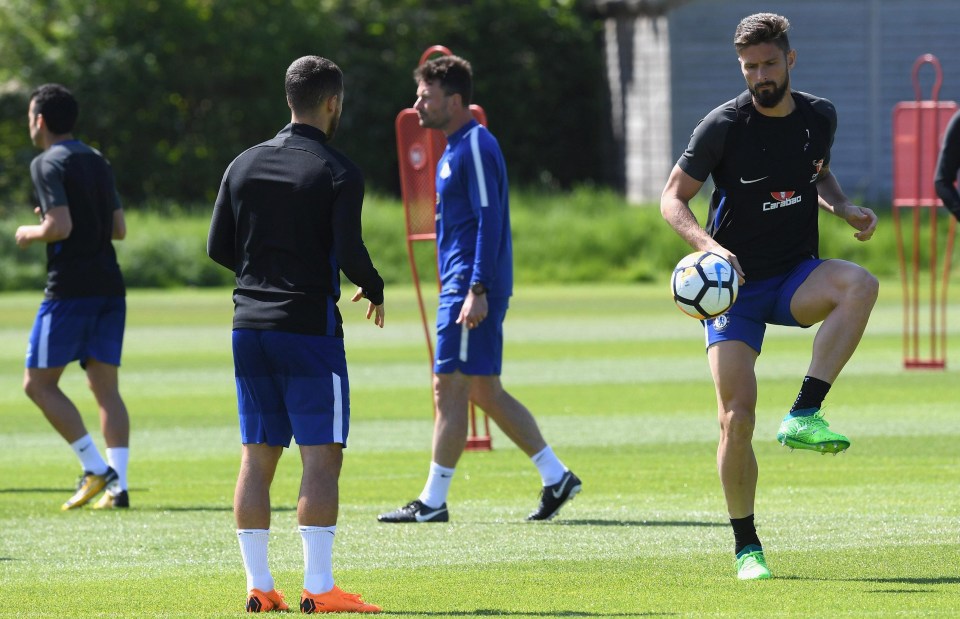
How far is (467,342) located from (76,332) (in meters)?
2.32

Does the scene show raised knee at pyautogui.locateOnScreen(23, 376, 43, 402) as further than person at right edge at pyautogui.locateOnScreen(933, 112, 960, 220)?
Yes

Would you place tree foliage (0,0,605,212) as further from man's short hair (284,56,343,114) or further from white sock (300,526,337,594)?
white sock (300,526,337,594)

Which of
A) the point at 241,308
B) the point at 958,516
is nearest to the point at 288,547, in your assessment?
the point at 241,308

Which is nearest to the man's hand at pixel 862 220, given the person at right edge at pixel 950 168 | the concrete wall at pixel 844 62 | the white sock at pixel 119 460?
the person at right edge at pixel 950 168

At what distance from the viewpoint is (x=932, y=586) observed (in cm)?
689

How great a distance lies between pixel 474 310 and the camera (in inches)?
352

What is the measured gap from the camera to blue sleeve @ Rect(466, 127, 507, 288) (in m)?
9.02

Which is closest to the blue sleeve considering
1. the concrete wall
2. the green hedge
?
the green hedge

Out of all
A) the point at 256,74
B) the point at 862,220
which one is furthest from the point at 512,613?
the point at 256,74

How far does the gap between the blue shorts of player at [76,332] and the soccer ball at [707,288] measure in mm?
4275

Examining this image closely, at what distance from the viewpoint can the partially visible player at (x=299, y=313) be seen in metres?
6.50

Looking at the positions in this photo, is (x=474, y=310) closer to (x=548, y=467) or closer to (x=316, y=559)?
(x=548, y=467)

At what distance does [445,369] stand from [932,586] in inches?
128

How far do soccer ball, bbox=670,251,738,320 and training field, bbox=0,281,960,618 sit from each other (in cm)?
111
